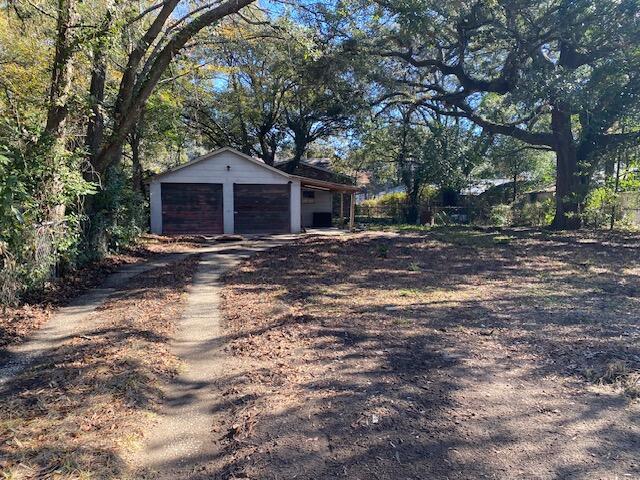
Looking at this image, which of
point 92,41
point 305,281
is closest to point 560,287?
point 305,281

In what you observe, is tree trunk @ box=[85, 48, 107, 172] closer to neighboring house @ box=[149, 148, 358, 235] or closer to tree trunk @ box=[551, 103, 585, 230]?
neighboring house @ box=[149, 148, 358, 235]

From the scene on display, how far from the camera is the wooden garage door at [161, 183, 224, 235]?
1997cm

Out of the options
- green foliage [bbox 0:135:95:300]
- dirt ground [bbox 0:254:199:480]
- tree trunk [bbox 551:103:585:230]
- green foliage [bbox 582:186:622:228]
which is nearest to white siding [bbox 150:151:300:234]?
green foliage [bbox 0:135:95:300]

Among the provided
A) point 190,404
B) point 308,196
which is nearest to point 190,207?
point 308,196

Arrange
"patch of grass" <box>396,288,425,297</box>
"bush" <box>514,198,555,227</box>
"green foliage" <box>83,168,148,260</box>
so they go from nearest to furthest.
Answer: "patch of grass" <box>396,288,425,297</box>, "green foliage" <box>83,168,148,260</box>, "bush" <box>514,198,555,227</box>

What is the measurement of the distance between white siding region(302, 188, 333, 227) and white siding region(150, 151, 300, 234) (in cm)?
638

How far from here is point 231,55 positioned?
13.0 meters

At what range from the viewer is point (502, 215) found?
27500mm

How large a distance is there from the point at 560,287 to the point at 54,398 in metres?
8.42

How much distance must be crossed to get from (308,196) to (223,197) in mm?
7777

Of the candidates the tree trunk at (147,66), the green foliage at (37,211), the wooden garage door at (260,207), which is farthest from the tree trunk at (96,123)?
the wooden garage door at (260,207)

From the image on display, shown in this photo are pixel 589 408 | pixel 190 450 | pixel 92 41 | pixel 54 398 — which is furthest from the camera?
pixel 92 41

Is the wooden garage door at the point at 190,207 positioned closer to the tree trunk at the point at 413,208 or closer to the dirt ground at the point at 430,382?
the dirt ground at the point at 430,382

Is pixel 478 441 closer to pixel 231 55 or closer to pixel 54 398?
pixel 54 398
